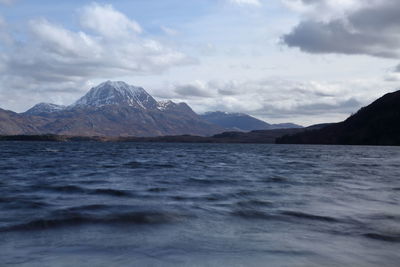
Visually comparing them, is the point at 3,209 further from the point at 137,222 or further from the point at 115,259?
the point at 115,259

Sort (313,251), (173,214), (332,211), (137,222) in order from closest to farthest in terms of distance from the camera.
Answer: (313,251) < (137,222) < (173,214) < (332,211)

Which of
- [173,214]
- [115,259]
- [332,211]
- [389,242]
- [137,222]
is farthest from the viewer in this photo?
[332,211]

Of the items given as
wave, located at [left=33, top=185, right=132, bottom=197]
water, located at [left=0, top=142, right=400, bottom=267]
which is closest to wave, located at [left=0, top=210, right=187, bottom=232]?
water, located at [left=0, top=142, right=400, bottom=267]

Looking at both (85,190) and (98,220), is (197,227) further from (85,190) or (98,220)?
(85,190)

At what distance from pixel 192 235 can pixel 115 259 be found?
4148mm

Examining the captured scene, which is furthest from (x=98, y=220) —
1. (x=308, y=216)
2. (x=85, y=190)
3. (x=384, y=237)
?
(x=384, y=237)

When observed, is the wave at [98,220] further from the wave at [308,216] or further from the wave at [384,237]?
the wave at [384,237]

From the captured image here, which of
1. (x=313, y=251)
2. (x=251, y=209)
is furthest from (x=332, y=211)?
(x=313, y=251)

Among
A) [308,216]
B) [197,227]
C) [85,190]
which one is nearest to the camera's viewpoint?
[197,227]

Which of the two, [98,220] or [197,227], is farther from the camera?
[98,220]

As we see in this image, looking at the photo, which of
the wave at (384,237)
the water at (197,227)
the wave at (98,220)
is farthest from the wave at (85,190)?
the wave at (384,237)

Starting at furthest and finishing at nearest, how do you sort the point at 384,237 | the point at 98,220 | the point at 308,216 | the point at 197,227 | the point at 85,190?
1. the point at 85,190
2. the point at 308,216
3. the point at 98,220
4. the point at 197,227
5. the point at 384,237

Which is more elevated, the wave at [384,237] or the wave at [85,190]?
A: the wave at [85,190]

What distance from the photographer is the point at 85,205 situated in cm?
2159
